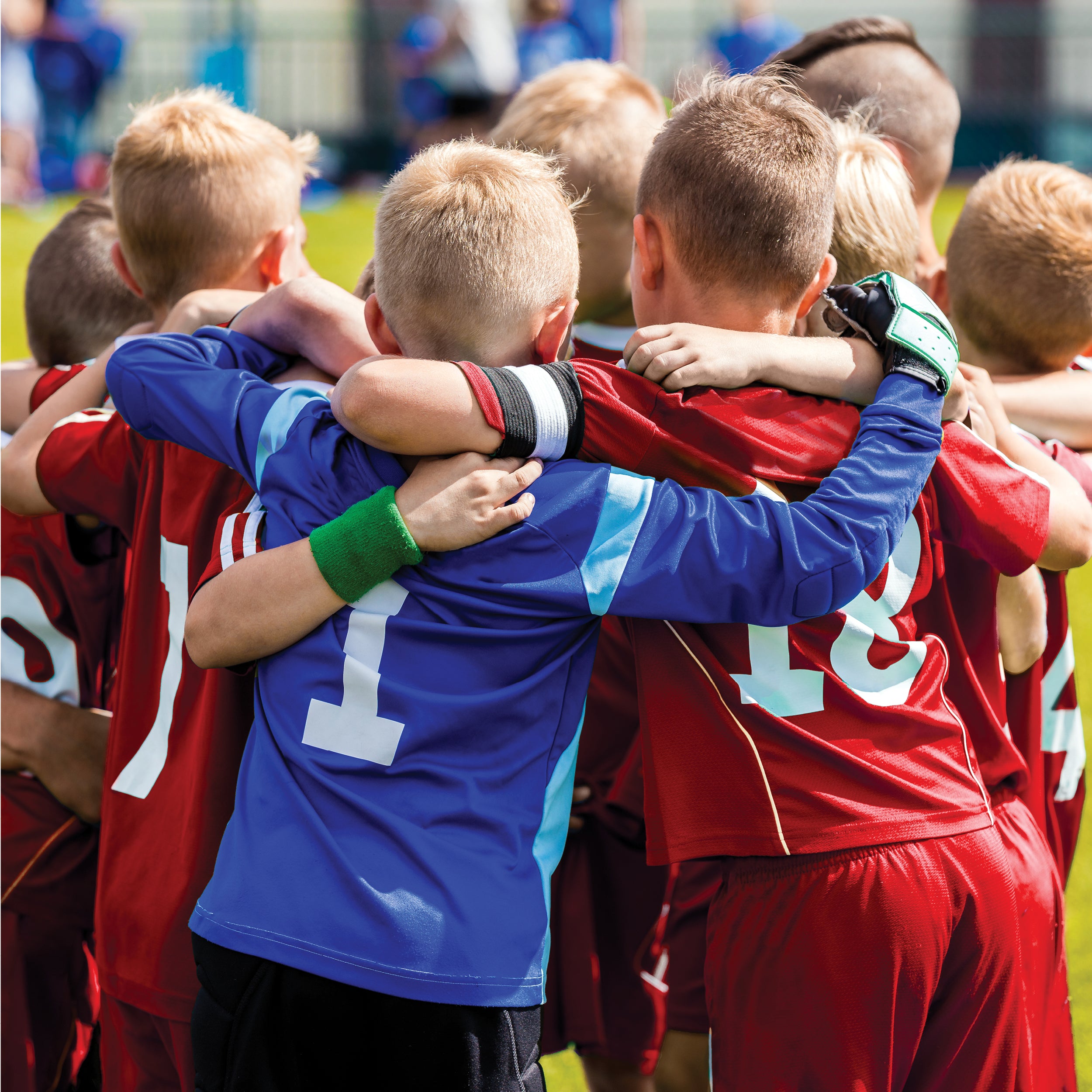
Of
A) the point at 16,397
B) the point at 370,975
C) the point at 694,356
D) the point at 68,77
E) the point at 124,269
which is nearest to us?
the point at 370,975

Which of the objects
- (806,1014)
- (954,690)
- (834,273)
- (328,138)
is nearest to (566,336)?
(834,273)

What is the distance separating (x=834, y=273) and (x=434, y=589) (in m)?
0.81

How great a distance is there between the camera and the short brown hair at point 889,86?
2.81 m

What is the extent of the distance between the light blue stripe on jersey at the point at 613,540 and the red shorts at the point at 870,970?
441mm

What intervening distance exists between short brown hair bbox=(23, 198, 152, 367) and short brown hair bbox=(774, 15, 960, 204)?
1502mm

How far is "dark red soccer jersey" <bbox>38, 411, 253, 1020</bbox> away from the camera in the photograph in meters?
1.83

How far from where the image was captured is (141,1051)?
192 centimetres

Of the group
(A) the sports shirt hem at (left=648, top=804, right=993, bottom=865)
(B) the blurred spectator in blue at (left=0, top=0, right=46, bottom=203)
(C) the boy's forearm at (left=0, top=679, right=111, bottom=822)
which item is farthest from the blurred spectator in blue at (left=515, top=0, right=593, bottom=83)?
(A) the sports shirt hem at (left=648, top=804, right=993, bottom=865)

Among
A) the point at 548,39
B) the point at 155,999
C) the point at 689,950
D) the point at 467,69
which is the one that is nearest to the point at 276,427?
the point at 155,999

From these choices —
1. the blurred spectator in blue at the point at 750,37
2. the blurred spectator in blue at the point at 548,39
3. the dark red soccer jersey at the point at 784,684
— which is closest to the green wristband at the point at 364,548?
the dark red soccer jersey at the point at 784,684

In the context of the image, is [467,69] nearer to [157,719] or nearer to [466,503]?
[157,719]

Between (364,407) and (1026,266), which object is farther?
(1026,266)

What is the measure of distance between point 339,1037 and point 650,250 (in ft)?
3.63

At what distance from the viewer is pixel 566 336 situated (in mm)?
1941
